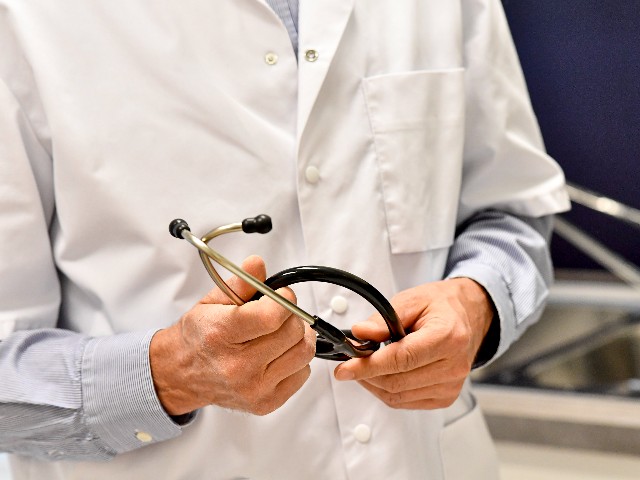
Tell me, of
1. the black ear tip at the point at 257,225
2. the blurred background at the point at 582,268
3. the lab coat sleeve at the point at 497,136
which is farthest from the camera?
the blurred background at the point at 582,268

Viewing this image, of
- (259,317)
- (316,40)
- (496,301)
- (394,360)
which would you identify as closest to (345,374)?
(394,360)

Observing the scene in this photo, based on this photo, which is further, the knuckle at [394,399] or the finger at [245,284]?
the knuckle at [394,399]

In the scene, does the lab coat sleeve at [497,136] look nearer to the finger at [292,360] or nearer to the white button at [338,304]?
the white button at [338,304]

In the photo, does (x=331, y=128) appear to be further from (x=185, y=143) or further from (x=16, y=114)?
(x=16, y=114)

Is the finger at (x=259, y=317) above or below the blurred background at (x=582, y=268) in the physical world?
above

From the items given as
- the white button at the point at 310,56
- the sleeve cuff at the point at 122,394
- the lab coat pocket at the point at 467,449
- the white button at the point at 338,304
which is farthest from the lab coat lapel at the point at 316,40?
the lab coat pocket at the point at 467,449

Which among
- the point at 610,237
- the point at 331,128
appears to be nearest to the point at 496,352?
the point at 331,128

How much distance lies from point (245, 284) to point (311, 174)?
229mm

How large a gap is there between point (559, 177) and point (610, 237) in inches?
34.1

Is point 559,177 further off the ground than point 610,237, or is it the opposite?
point 559,177

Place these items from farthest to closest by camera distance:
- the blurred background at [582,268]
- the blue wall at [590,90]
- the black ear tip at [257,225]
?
the blue wall at [590,90] < the blurred background at [582,268] < the black ear tip at [257,225]

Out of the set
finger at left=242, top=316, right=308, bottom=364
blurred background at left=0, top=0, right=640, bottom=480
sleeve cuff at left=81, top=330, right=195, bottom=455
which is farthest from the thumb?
blurred background at left=0, top=0, right=640, bottom=480

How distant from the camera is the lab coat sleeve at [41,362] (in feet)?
2.54

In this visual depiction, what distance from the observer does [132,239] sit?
0.83 metres
